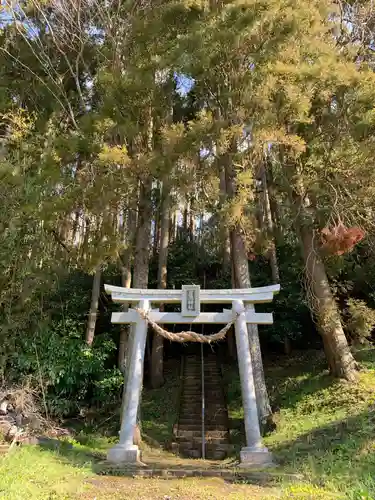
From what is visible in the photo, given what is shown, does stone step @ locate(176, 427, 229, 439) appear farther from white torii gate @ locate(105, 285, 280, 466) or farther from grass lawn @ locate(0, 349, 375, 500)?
white torii gate @ locate(105, 285, 280, 466)

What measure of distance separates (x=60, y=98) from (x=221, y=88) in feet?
12.3

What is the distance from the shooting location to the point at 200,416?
29.7 ft

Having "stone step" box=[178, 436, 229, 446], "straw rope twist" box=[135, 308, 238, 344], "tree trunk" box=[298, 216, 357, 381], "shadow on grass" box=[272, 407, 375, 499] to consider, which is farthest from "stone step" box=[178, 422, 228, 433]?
"straw rope twist" box=[135, 308, 238, 344]

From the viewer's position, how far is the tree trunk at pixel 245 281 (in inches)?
293

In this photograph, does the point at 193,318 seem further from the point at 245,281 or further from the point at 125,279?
the point at 125,279

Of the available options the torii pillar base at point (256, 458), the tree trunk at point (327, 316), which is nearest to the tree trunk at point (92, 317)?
the tree trunk at point (327, 316)

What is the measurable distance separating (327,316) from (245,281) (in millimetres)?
1507

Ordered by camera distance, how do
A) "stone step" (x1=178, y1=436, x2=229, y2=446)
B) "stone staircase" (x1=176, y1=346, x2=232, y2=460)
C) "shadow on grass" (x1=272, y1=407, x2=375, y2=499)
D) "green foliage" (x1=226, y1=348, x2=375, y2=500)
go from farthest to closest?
"stone step" (x1=178, y1=436, x2=229, y2=446)
"stone staircase" (x1=176, y1=346, x2=232, y2=460)
"shadow on grass" (x1=272, y1=407, x2=375, y2=499)
"green foliage" (x1=226, y1=348, x2=375, y2=500)

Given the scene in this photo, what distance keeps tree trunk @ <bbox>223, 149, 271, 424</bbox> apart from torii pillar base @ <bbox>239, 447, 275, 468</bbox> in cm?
155

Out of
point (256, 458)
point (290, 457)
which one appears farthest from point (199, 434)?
point (290, 457)

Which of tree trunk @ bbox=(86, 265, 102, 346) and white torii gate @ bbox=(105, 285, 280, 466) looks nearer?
white torii gate @ bbox=(105, 285, 280, 466)

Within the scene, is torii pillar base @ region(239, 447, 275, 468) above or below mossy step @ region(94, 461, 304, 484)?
above

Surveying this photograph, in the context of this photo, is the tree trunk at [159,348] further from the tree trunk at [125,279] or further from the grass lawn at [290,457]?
the tree trunk at [125,279]

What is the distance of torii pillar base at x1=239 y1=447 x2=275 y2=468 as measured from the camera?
221 inches
